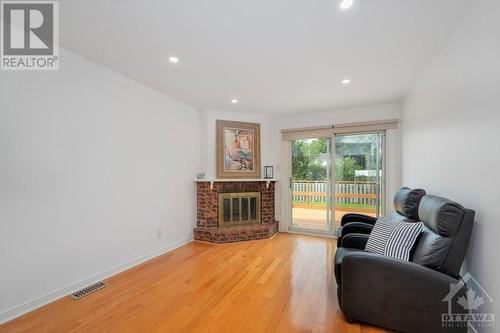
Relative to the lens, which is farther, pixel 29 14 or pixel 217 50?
pixel 217 50

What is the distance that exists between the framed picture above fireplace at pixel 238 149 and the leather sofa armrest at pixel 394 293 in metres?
2.81

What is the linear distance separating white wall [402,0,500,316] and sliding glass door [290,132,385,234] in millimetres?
1595

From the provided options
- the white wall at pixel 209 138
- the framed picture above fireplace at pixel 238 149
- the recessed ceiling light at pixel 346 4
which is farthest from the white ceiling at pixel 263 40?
the framed picture above fireplace at pixel 238 149

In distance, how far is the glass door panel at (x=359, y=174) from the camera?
12.7 ft

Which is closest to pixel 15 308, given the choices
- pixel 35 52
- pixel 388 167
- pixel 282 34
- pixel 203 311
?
pixel 203 311

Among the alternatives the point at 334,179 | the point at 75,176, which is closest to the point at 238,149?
the point at 334,179

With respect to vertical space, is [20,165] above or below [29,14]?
below

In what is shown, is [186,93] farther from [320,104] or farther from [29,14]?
[320,104]

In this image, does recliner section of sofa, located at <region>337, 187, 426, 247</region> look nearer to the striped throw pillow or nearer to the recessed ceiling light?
the striped throw pillow

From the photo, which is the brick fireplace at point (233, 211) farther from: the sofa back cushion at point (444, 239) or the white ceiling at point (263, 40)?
the sofa back cushion at point (444, 239)

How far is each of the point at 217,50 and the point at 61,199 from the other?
84.8 inches

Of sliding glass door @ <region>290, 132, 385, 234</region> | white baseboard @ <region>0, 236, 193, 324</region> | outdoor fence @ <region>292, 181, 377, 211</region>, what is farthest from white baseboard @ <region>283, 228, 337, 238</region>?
white baseboard @ <region>0, 236, 193, 324</region>

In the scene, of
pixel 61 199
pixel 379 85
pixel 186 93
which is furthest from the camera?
pixel 186 93

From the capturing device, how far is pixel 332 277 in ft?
8.29
